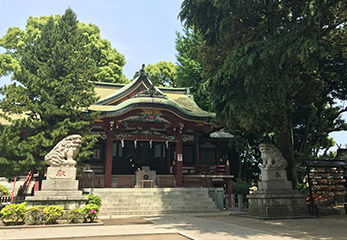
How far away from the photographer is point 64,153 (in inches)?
388

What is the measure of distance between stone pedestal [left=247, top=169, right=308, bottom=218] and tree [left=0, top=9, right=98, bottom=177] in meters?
7.95

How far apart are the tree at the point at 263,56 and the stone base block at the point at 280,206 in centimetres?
181

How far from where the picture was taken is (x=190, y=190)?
14.8 m

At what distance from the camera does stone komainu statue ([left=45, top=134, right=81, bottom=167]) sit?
9672 millimetres

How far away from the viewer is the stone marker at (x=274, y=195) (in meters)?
10.4

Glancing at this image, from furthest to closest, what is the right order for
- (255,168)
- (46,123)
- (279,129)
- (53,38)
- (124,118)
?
(255,168), (124,118), (53,38), (46,123), (279,129)

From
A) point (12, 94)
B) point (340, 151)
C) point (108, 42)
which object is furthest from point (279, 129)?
point (108, 42)

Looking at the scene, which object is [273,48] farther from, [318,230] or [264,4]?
[318,230]

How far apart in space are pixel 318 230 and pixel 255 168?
14691mm

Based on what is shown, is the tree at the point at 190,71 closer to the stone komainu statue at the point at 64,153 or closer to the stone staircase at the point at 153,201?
the stone staircase at the point at 153,201

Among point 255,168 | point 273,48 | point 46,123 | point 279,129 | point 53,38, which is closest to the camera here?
point 273,48

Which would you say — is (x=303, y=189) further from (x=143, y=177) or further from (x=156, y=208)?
(x=143, y=177)

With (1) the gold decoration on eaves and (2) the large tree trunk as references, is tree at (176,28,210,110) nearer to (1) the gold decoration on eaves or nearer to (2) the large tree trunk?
(1) the gold decoration on eaves

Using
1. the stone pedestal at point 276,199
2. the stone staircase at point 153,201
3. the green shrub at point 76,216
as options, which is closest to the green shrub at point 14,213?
the green shrub at point 76,216
